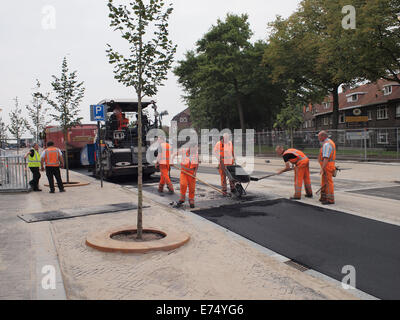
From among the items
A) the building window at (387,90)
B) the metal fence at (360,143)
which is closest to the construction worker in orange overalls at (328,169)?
the metal fence at (360,143)

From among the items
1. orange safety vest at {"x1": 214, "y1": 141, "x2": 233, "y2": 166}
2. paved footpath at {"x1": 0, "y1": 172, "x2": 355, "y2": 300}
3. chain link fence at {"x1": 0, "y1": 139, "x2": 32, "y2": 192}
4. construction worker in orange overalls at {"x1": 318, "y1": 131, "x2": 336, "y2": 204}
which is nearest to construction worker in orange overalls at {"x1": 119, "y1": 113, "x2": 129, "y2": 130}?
chain link fence at {"x1": 0, "y1": 139, "x2": 32, "y2": 192}

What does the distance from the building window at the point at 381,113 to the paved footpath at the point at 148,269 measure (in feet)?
131

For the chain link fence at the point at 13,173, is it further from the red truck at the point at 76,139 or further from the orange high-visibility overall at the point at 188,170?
the red truck at the point at 76,139

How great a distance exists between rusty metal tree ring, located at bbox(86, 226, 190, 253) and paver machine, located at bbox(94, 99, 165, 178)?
7649mm

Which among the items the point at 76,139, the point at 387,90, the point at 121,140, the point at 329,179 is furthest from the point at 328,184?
the point at 387,90

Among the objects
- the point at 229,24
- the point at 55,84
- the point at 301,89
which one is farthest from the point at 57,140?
the point at 301,89

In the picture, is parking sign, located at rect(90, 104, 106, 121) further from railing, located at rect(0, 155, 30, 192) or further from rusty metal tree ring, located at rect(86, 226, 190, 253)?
rusty metal tree ring, located at rect(86, 226, 190, 253)

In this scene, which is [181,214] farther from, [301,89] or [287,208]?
[301,89]

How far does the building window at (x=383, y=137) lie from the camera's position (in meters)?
21.3

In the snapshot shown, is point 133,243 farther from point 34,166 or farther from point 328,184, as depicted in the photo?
point 34,166

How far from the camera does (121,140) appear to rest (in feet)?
46.6

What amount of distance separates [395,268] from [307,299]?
1617mm

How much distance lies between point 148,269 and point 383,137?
2087 cm
